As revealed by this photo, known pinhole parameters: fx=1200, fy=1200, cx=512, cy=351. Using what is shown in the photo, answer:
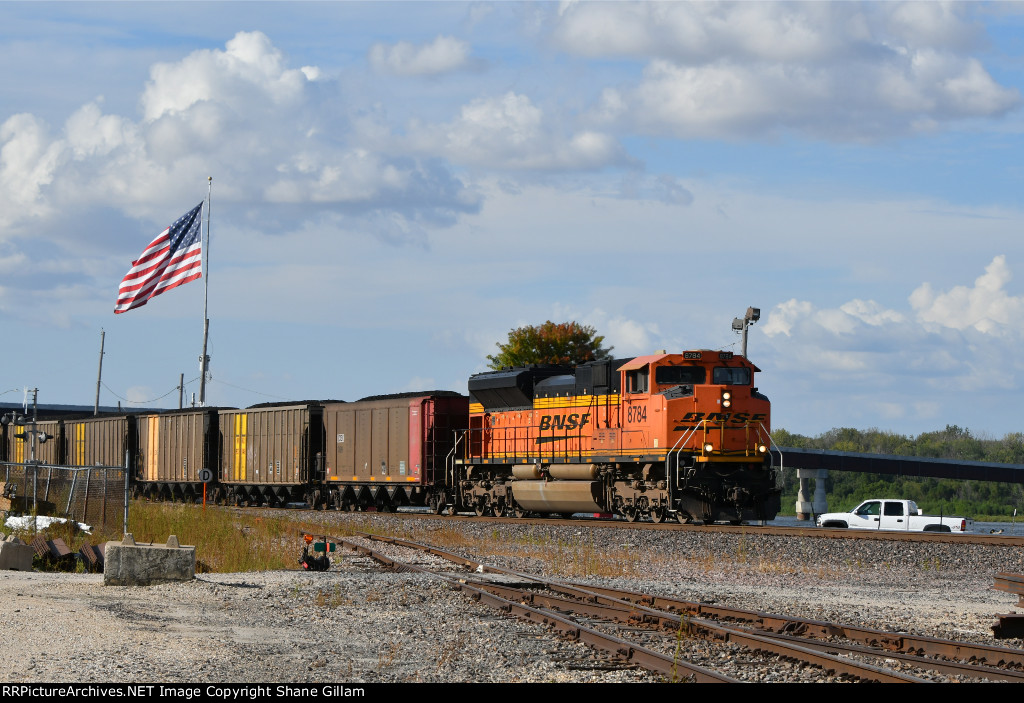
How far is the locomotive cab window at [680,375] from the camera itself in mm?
26609

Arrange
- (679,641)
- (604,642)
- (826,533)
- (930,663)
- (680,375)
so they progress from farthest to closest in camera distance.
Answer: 1. (680,375)
2. (826,533)
3. (679,641)
4. (604,642)
5. (930,663)

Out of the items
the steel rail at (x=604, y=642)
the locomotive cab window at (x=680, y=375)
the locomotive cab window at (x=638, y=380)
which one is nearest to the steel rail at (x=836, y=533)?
the locomotive cab window at (x=638, y=380)

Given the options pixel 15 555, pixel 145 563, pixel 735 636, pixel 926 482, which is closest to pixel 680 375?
pixel 145 563

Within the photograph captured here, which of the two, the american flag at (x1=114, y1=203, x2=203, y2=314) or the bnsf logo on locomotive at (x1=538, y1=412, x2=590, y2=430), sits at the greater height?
the american flag at (x1=114, y1=203, x2=203, y2=314)

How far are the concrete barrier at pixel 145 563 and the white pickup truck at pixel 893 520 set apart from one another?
21704 mm

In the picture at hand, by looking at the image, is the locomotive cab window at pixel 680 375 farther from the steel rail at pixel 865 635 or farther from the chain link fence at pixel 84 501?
the steel rail at pixel 865 635

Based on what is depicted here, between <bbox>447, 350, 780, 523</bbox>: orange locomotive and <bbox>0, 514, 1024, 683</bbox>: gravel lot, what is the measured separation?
115 inches

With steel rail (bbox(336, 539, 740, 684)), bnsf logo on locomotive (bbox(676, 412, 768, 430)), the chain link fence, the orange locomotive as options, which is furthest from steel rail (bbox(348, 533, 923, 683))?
bnsf logo on locomotive (bbox(676, 412, 768, 430))

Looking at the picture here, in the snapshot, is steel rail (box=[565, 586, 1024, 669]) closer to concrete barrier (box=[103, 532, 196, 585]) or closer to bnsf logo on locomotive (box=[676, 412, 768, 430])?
concrete barrier (box=[103, 532, 196, 585])

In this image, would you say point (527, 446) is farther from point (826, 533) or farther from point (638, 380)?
point (826, 533)

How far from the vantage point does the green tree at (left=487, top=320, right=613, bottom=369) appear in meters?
62.2

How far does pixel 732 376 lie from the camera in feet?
88.7

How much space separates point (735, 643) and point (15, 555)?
446 inches
